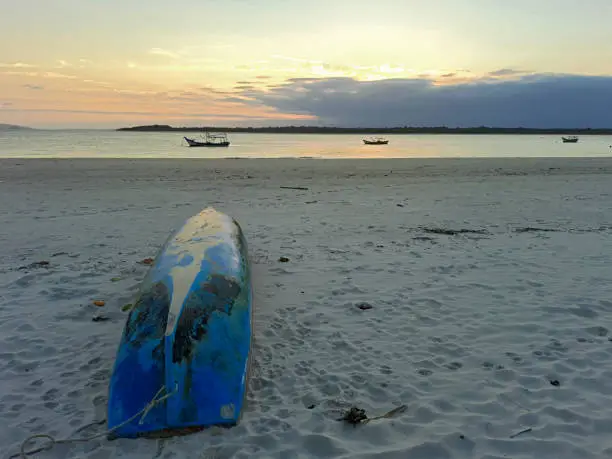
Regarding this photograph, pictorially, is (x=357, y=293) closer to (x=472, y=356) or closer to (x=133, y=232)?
(x=472, y=356)

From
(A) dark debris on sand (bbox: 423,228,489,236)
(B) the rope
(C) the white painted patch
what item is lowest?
(B) the rope

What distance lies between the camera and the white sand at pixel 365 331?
129 inches

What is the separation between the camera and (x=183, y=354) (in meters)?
3.55

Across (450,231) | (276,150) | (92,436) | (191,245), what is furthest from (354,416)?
(276,150)

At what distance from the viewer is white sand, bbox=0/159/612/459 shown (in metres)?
3.28

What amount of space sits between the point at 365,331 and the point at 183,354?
2.06m

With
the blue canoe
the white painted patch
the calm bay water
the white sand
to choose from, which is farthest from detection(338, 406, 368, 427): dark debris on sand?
the calm bay water

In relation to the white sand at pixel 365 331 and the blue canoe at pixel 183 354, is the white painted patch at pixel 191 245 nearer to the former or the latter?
the blue canoe at pixel 183 354

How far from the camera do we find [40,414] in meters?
3.55

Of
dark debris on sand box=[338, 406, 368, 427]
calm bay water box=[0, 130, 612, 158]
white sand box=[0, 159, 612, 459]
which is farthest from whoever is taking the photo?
calm bay water box=[0, 130, 612, 158]

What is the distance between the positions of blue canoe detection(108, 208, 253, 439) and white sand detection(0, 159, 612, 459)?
0.53 feet

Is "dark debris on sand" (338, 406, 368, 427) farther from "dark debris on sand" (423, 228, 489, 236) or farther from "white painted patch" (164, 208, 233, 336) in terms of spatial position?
"dark debris on sand" (423, 228, 489, 236)

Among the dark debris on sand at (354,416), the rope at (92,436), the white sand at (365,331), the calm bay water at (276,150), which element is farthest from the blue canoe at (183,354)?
the calm bay water at (276,150)

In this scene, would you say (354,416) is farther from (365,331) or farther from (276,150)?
(276,150)
